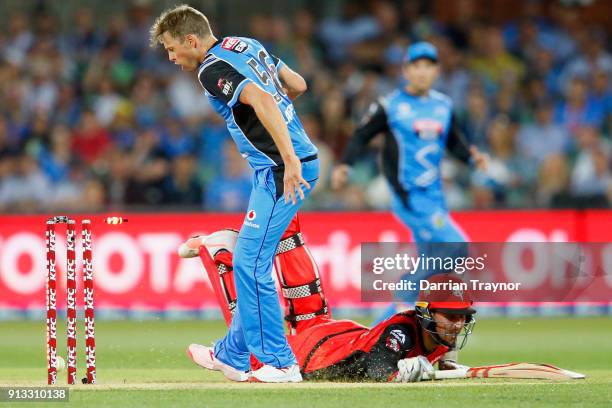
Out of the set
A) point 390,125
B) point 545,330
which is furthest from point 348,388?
point 545,330

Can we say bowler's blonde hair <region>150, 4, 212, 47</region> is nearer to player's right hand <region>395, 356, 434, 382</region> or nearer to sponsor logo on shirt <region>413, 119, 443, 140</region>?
player's right hand <region>395, 356, 434, 382</region>

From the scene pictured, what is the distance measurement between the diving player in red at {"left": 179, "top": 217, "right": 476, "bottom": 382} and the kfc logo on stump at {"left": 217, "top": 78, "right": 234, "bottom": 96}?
4.14ft

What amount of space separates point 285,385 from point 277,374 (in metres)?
0.14

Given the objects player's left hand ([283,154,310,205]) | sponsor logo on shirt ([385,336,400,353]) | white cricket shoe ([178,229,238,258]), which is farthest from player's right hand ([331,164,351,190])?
player's left hand ([283,154,310,205])

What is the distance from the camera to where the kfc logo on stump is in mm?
7301

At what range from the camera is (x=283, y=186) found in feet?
24.5

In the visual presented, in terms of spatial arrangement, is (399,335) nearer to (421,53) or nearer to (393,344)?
(393,344)

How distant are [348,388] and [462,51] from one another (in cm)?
1044

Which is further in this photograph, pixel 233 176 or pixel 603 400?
pixel 233 176

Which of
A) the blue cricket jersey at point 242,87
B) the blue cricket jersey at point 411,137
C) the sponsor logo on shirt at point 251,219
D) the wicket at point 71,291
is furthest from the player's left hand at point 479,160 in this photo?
the wicket at point 71,291

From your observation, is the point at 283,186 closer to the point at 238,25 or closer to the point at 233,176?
the point at 233,176

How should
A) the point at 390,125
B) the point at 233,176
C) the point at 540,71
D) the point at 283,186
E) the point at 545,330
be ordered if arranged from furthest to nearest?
the point at 540,71, the point at 233,176, the point at 545,330, the point at 390,125, the point at 283,186

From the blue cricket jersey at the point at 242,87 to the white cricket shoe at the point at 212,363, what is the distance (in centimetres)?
126

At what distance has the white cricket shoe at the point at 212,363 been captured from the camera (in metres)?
7.87
